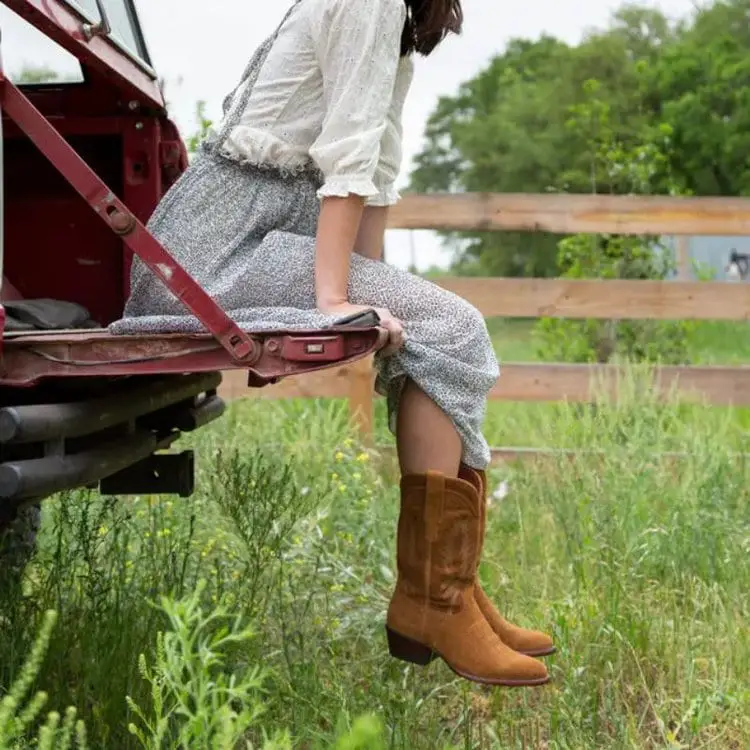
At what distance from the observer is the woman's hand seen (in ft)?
8.63

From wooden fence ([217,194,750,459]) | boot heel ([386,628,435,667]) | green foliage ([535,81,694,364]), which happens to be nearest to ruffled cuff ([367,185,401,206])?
boot heel ([386,628,435,667])

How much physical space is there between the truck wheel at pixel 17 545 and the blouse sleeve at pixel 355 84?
1117 millimetres

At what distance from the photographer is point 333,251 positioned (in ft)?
9.02

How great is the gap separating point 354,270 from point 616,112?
27.6 meters

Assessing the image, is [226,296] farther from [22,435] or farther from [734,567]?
[734,567]

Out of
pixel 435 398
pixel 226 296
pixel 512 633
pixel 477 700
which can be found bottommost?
pixel 477 700

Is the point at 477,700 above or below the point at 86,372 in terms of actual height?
below

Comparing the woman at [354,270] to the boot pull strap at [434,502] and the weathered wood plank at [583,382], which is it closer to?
the boot pull strap at [434,502]

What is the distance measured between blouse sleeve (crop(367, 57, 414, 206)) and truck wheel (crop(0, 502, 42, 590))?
41.8 inches

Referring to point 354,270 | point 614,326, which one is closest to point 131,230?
point 354,270

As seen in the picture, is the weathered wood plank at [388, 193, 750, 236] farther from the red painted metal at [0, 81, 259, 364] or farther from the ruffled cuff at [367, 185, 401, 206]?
the red painted metal at [0, 81, 259, 364]

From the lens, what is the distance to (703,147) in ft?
98.0

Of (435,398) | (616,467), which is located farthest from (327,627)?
(616,467)

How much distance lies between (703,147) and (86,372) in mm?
28544
